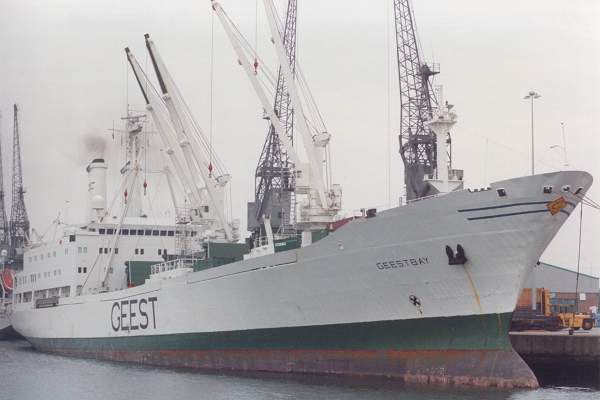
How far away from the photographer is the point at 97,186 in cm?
4441

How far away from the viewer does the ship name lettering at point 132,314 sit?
33469 millimetres

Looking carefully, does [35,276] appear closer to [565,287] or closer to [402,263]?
[402,263]

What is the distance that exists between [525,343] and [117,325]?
1724cm

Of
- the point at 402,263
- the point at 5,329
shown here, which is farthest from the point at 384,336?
the point at 5,329

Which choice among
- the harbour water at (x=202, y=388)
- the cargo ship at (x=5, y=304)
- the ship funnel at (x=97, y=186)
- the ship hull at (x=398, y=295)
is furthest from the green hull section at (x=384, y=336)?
the cargo ship at (x=5, y=304)

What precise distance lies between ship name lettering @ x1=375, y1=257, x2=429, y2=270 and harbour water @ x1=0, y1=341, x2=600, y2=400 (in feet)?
11.2

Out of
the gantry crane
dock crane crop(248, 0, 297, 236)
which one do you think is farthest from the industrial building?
the gantry crane

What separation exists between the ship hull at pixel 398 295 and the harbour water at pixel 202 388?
2.76 feet

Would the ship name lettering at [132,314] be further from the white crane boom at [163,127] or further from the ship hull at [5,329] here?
the ship hull at [5,329]

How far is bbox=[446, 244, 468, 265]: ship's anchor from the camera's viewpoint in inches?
901

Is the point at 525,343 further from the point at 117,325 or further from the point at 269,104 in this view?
the point at 117,325

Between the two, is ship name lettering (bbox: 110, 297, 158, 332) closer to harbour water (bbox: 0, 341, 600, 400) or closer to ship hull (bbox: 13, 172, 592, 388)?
harbour water (bbox: 0, 341, 600, 400)

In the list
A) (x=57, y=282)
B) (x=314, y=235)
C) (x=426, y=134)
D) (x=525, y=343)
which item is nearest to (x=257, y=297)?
(x=314, y=235)

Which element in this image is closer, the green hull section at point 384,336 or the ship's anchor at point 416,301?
the green hull section at point 384,336
